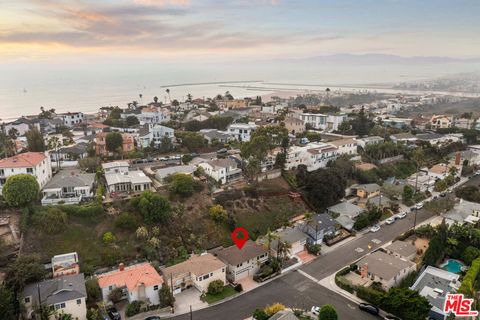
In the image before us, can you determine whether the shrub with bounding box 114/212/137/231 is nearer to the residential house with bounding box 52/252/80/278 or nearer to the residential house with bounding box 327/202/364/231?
the residential house with bounding box 52/252/80/278

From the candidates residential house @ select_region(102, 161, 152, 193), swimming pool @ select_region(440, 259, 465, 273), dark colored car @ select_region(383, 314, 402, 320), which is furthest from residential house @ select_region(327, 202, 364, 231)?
residential house @ select_region(102, 161, 152, 193)

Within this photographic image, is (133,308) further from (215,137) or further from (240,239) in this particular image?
(215,137)

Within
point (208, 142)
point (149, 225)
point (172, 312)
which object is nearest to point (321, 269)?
point (172, 312)

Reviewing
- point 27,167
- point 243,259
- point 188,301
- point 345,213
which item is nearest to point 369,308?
point 243,259

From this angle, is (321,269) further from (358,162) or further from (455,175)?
(455,175)

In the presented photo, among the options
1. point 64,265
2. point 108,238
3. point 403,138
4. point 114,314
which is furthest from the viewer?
point 403,138

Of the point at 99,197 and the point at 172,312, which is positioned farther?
the point at 99,197
